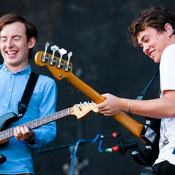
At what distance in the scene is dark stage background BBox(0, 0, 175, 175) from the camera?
14.6 ft

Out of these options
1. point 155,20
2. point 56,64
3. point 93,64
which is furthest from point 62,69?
point 93,64

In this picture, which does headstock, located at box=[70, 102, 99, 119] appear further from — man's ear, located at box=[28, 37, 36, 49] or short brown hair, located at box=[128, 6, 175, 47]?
man's ear, located at box=[28, 37, 36, 49]

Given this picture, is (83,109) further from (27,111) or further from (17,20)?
(17,20)

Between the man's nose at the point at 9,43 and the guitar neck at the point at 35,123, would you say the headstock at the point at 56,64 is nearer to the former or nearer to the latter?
the guitar neck at the point at 35,123

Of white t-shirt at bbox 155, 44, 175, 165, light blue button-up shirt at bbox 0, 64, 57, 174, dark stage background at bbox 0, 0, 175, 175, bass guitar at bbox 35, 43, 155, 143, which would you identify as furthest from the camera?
dark stage background at bbox 0, 0, 175, 175

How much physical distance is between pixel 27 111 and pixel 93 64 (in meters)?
2.14

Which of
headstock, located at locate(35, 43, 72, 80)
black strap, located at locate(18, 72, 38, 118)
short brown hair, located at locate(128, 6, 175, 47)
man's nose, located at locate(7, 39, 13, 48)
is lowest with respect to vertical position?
black strap, located at locate(18, 72, 38, 118)

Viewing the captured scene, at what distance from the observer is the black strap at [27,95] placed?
2.52m

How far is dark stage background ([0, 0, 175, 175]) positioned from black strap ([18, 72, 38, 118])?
1.82m

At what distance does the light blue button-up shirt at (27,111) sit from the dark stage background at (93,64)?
5.95 ft

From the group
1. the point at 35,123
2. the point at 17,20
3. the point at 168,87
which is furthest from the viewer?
the point at 17,20

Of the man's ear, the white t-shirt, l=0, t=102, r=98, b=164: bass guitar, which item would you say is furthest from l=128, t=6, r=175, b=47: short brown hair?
the man's ear

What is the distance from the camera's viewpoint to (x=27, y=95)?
2613 millimetres

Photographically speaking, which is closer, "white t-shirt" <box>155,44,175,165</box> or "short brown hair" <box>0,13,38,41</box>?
"white t-shirt" <box>155,44,175,165</box>
